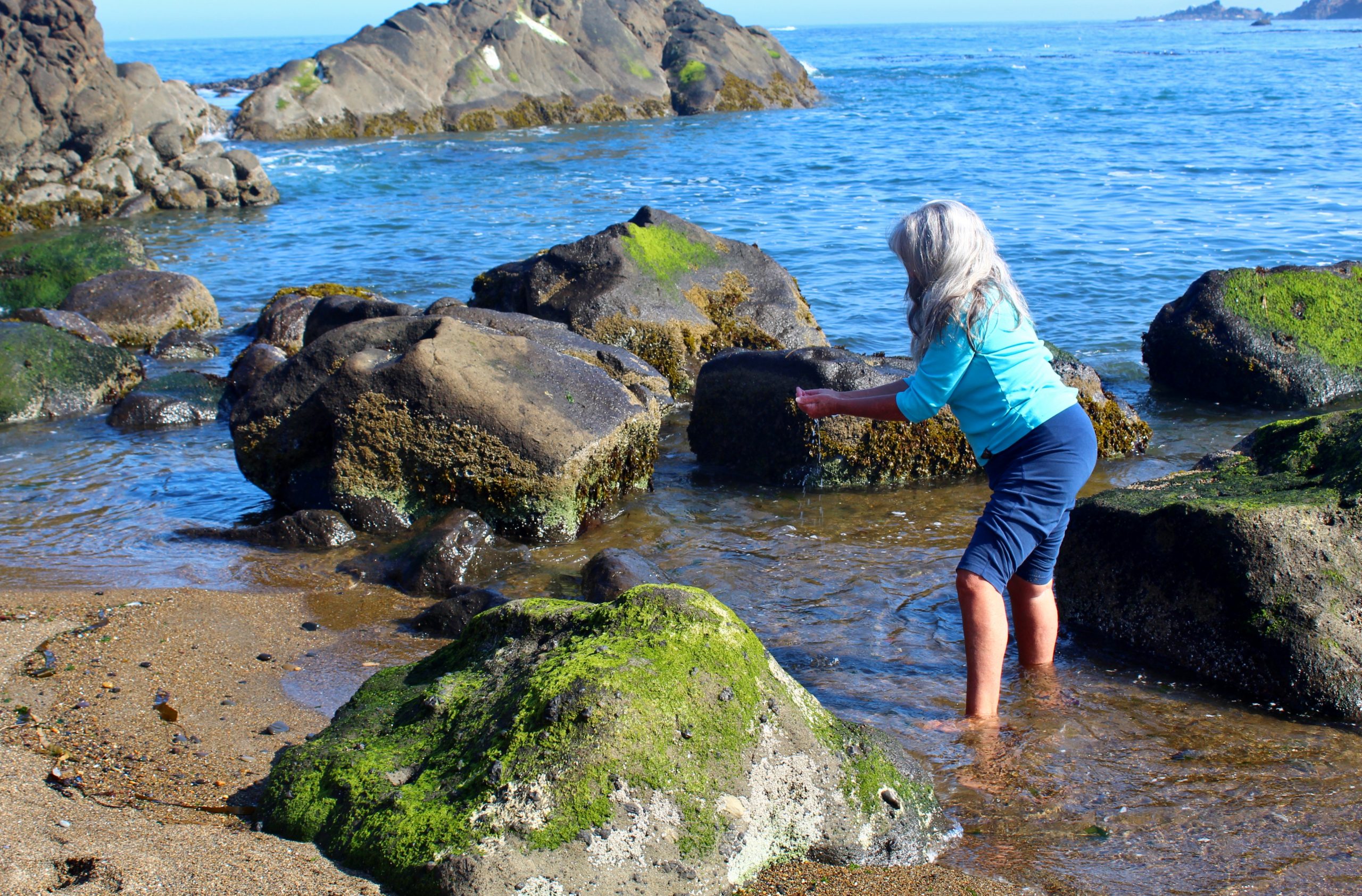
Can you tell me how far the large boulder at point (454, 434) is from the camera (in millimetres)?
6559

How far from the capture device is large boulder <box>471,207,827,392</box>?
9.79m

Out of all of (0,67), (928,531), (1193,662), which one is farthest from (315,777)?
(0,67)

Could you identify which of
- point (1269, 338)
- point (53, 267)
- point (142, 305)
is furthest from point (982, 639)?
point (53, 267)

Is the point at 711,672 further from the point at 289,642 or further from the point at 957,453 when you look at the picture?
the point at 957,453

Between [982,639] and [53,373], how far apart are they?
356 inches

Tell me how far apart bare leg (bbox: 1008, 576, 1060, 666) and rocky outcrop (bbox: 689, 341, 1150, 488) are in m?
2.95

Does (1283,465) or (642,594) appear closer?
(642,594)

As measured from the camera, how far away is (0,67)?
750 inches

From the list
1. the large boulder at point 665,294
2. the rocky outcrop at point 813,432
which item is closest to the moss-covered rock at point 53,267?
the large boulder at point 665,294

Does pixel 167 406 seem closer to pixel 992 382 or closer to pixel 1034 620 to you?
pixel 1034 620

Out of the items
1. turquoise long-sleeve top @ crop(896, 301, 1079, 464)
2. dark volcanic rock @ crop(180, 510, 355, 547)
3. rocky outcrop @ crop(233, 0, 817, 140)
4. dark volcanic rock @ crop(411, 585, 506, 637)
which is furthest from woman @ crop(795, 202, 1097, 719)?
rocky outcrop @ crop(233, 0, 817, 140)

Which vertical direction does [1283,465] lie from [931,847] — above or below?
above

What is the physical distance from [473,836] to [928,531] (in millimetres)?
4564

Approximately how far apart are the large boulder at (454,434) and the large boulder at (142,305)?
617cm
